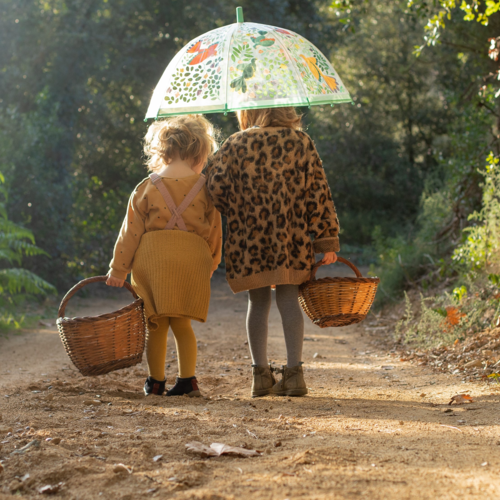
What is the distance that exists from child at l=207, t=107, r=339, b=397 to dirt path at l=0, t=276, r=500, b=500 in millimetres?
393

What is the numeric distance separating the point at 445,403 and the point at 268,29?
2640 millimetres

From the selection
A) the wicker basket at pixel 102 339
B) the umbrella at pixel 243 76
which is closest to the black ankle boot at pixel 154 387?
the wicker basket at pixel 102 339

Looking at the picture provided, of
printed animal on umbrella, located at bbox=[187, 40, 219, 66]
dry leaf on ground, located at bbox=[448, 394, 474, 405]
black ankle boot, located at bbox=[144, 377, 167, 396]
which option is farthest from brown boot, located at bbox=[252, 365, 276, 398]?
printed animal on umbrella, located at bbox=[187, 40, 219, 66]

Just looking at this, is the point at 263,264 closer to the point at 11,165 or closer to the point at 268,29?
the point at 268,29

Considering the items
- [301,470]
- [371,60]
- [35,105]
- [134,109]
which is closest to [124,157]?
[134,109]

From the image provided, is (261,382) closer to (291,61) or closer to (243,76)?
(243,76)

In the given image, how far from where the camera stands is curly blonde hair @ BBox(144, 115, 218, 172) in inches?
149

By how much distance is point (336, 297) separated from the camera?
3.71m

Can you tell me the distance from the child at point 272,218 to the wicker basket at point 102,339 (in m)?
0.69

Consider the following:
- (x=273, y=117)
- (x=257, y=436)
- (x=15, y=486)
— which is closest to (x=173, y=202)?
(x=273, y=117)

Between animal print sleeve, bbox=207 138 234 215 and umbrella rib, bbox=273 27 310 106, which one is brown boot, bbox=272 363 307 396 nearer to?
animal print sleeve, bbox=207 138 234 215

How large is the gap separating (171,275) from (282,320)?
29.4 inches

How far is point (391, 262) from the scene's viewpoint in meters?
8.01

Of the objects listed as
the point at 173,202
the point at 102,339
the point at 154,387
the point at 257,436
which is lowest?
the point at 154,387
